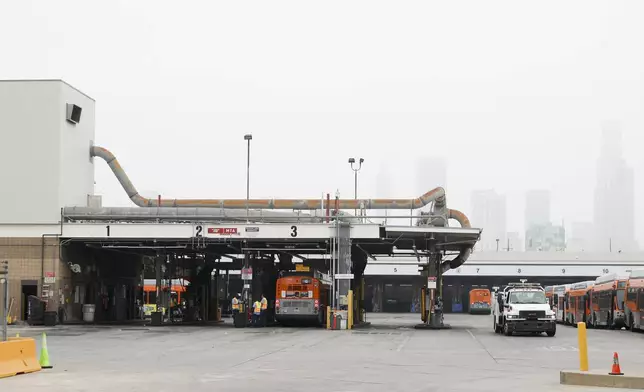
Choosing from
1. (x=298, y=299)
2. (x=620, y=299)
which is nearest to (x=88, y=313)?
(x=298, y=299)

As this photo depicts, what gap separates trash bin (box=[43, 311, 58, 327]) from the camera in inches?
1870

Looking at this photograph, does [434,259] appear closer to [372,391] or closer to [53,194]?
[53,194]

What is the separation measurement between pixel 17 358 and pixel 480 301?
258 ft

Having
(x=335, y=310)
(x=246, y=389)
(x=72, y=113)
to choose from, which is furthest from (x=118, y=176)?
(x=246, y=389)

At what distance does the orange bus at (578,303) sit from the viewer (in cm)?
5893

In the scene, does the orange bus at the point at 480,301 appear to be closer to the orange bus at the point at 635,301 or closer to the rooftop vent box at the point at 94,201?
the orange bus at the point at 635,301

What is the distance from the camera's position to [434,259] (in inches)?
2064

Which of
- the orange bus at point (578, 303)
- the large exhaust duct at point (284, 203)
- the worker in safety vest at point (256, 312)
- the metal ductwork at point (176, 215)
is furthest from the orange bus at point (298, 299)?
the orange bus at point (578, 303)

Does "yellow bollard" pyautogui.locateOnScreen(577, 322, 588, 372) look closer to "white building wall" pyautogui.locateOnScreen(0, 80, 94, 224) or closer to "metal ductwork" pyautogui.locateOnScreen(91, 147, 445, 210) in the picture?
"white building wall" pyautogui.locateOnScreen(0, 80, 94, 224)

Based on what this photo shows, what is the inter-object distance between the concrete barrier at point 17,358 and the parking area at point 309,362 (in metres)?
0.49

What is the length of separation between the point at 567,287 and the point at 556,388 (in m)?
51.0

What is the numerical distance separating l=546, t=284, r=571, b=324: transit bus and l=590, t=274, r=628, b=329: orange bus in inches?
386

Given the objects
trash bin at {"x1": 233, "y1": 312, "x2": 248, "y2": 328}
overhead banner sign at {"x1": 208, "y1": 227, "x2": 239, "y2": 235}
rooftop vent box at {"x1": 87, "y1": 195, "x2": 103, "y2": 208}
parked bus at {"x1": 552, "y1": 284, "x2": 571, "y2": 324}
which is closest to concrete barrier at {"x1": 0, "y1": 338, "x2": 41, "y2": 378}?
overhead banner sign at {"x1": 208, "y1": 227, "x2": 239, "y2": 235}

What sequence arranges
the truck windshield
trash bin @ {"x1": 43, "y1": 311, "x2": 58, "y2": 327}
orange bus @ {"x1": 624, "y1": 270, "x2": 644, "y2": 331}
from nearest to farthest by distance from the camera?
A: the truck windshield < orange bus @ {"x1": 624, "y1": 270, "x2": 644, "y2": 331} < trash bin @ {"x1": 43, "y1": 311, "x2": 58, "y2": 327}
